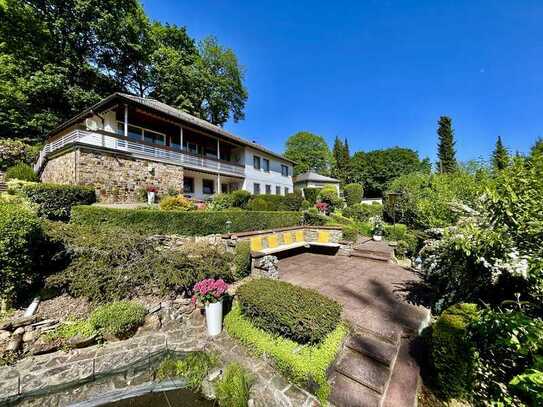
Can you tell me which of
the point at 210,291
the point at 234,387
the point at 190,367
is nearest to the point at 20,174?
the point at 210,291

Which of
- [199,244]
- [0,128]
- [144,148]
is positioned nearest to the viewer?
[199,244]

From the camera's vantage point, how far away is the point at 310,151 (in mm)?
38156

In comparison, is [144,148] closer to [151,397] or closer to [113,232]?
[113,232]

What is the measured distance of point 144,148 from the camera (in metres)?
12.1

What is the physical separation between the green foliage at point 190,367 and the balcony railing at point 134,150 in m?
10.6

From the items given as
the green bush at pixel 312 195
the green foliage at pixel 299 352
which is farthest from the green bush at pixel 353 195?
the green foliage at pixel 299 352

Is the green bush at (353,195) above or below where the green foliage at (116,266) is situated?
above

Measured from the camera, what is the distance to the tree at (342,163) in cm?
3912

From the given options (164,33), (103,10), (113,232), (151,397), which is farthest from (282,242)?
(164,33)

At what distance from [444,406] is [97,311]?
5.38 meters

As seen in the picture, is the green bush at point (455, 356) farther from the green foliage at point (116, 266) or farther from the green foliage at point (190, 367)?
the green foliage at point (116, 266)

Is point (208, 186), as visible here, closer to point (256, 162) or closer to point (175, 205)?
point (256, 162)

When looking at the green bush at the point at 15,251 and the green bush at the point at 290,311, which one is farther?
the green bush at the point at 15,251

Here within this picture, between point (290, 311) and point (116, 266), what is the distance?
3998mm
